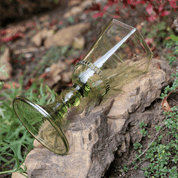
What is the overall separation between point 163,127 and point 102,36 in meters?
0.92

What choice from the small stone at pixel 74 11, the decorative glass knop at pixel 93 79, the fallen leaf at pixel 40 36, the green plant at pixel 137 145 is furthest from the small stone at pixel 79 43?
the green plant at pixel 137 145

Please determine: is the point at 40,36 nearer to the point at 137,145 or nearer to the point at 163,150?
the point at 137,145

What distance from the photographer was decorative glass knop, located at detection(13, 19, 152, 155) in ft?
4.91

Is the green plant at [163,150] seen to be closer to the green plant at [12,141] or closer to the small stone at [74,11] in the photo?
the green plant at [12,141]

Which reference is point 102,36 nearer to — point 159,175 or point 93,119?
point 93,119

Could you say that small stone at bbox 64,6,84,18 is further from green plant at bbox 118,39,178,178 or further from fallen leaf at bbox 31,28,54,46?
green plant at bbox 118,39,178,178

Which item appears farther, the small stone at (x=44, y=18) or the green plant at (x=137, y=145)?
the small stone at (x=44, y=18)

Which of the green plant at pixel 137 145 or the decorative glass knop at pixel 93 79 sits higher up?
the decorative glass knop at pixel 93 79

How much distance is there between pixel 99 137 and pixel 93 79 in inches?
17.1

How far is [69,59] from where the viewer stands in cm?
359

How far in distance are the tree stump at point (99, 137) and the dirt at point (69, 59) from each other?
0.07m

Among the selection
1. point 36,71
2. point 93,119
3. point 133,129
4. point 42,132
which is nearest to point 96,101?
point 93,119

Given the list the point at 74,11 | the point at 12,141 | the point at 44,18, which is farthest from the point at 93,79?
the point at 44,18

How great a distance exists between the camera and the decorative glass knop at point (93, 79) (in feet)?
4.91
